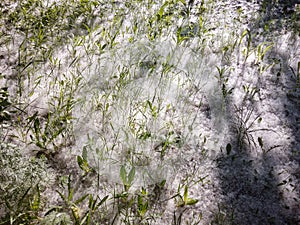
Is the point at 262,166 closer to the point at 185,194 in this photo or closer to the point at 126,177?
the point at 185,194

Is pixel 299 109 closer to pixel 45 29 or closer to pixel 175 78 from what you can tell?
pixel 175 78

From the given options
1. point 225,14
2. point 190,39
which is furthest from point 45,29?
point 225,14

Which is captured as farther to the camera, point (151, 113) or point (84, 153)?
point (151, 113)

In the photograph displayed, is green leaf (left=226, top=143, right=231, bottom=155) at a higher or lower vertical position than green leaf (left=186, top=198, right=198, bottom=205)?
higher

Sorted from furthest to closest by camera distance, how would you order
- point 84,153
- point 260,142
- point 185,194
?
point 260,142 < point 84,153 < point 185,194

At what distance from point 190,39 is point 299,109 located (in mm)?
1320

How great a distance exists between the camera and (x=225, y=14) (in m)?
3.40

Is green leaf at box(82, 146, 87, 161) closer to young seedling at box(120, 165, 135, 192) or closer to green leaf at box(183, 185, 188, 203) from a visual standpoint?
young seedling at box(120, 165, 135, 192)

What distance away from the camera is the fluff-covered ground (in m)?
1.88

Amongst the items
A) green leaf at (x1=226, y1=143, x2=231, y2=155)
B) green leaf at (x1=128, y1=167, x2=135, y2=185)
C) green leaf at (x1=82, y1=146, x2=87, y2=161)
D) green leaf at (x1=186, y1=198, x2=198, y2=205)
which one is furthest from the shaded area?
green leaf at (x1=82, y1=146, x2=87, y2=161)

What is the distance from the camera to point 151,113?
2.39 m

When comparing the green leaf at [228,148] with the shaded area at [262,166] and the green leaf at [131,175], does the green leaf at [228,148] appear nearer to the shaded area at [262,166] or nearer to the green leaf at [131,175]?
the shaded area at [262,166]

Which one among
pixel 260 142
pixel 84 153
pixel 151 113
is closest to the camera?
pixel 84 153

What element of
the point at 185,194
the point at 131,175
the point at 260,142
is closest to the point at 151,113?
the point at 131,175
